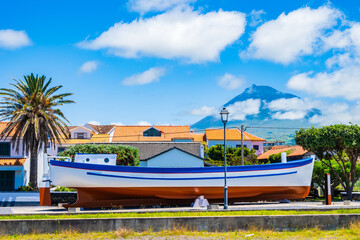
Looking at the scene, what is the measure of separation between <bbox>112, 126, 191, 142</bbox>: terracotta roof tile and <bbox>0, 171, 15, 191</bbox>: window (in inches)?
971

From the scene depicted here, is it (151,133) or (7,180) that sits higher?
(151,133)

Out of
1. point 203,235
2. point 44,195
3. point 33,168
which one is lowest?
point 203,235

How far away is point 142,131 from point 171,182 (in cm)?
4597

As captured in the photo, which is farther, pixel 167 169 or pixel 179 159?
pixel 179 159

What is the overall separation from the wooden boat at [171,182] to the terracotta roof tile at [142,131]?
135ft

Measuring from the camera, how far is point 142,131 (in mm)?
69812

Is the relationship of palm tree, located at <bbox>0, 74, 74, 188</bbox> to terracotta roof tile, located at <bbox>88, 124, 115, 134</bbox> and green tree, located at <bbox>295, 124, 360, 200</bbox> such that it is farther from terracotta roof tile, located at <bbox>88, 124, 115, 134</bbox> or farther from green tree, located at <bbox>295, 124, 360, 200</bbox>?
terracotta roof tile, located at <bbox>88, 124, 115, 134</bbox>

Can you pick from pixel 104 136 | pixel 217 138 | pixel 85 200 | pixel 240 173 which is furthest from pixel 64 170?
pixel 217 138

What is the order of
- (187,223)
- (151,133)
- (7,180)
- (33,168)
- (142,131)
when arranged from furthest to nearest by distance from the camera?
(142,131)
(151,133)
(7,180)
(33,168)
(187,223)

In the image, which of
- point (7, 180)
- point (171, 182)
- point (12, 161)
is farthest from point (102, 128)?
point (171, 182)

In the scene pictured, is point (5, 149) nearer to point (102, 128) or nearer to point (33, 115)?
point (33, 115)

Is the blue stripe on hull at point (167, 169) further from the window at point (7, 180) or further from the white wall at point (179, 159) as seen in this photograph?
the window at point (7, 180)

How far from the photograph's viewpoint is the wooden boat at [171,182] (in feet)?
77.4

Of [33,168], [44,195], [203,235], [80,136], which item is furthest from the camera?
[80,136]
